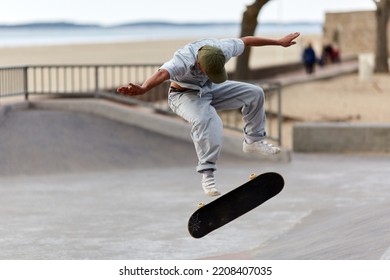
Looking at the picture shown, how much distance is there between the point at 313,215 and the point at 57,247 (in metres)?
4.53

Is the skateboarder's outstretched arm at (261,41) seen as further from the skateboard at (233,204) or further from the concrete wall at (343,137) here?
the concrete wall at (343,137)

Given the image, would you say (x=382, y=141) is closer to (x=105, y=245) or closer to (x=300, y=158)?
(x=300, y=158)

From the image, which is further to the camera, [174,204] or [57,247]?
[174,204]

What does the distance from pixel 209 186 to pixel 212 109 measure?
2.01ft

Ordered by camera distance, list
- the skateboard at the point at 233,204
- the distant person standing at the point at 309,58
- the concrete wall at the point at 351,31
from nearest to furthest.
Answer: the skateboard at the point at 233,204 < the distant person standing at the point at 309,58 < the concrete wall at the point at 351,31

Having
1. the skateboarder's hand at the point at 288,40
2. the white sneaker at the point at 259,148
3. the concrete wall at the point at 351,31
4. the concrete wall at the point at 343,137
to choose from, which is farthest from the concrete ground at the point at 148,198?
the concrete wall at the point at 351,31

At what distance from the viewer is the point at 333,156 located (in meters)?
23.6

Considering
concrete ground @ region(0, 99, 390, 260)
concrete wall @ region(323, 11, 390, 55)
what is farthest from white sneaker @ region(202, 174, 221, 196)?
concrete wall @ region(323, 11, 390, 55)

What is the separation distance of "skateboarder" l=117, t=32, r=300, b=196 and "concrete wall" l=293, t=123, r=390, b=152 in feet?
52.3

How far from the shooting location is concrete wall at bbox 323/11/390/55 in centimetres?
8519

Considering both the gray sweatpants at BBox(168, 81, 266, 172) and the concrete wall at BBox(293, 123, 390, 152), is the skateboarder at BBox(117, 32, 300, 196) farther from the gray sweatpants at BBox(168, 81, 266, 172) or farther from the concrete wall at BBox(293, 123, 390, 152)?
the concrete wall at BBox(293, 123, 390, 152)

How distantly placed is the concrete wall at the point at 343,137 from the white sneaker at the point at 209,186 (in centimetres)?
1617

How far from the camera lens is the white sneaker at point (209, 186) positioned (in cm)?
767
